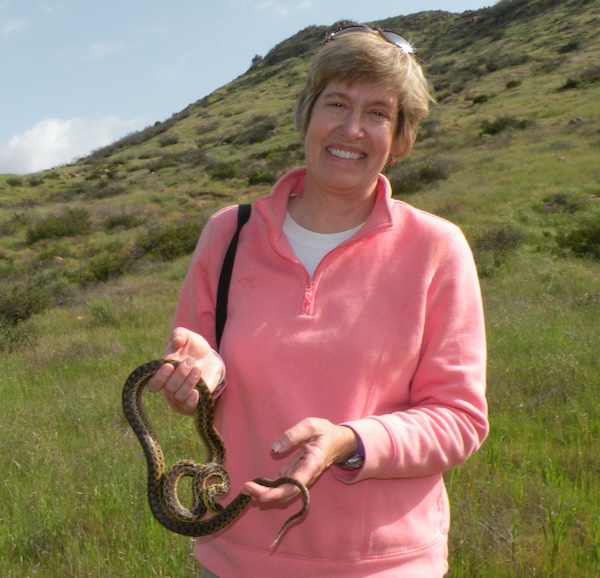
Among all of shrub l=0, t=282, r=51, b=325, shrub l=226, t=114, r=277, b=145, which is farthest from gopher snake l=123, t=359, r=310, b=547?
shrub l=226, t=114, r=277, b=145

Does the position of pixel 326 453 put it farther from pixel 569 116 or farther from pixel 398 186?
pixel 569 116

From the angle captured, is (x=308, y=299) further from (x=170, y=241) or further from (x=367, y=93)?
(x=170, y=241)

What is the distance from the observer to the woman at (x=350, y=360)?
2012 millimetres

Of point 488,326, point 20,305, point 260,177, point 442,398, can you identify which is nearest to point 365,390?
point 442,398

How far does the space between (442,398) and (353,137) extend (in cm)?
92

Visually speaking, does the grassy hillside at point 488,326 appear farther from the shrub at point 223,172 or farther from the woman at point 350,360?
the woman at point 350,360

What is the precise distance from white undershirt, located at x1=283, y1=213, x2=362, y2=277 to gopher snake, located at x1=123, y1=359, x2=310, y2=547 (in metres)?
→ 0.55

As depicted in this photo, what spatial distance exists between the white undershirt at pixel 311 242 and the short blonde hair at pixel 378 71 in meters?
0.44

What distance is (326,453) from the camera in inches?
72.2

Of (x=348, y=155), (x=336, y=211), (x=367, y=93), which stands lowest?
(x=336, y=211)

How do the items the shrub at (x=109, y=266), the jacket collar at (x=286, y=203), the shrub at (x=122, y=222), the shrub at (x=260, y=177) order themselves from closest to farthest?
the jacket collar at (x=286, y=203) < the shrub at (x=109, y=266) < the shrub at (x=122, y=222) < the shrub at (x=260, y=177)

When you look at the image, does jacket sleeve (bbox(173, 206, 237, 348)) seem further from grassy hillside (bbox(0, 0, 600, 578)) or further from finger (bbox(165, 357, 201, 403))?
grassy hillside (bbox(0, 0, 600, 578))

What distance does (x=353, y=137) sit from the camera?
2346 millimetres

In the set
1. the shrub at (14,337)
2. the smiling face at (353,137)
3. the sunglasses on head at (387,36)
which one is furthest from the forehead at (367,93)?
the shrub at (14,337)
